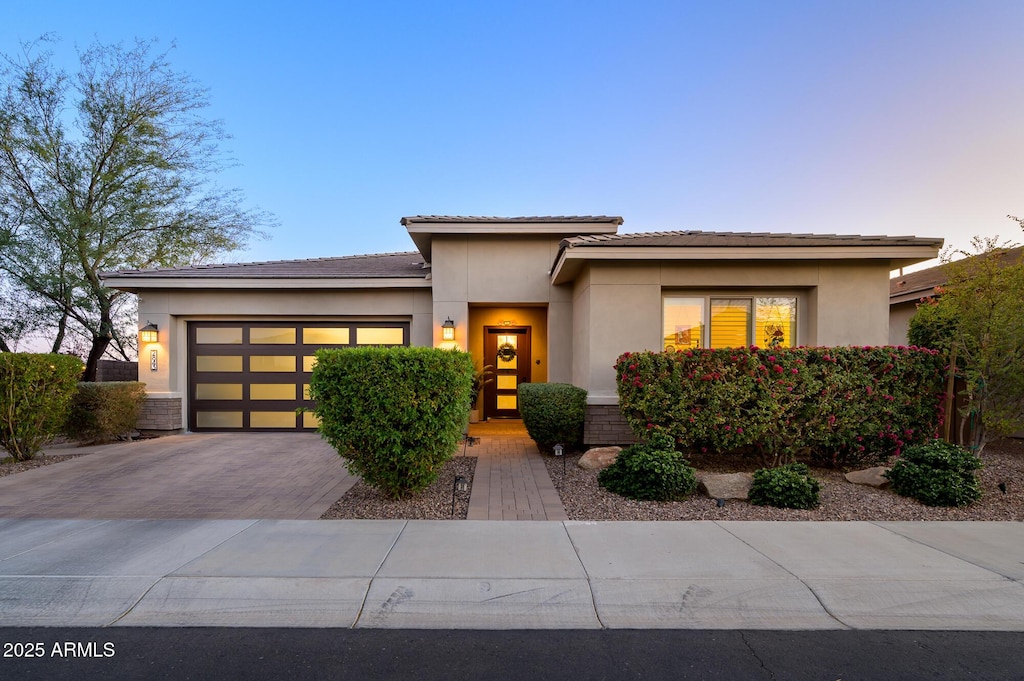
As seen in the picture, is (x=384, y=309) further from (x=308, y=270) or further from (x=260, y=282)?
(x=260, y=282)

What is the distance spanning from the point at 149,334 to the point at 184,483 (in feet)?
18.0

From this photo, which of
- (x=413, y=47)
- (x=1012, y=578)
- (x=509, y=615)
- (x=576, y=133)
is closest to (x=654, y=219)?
(x=576, y=133)

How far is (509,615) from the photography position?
3039 millimetres

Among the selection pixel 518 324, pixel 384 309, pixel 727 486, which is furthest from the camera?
pixel 518 324

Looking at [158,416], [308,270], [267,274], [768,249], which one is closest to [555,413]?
[768,249]

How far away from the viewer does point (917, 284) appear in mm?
11305

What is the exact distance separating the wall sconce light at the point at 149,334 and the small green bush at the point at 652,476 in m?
10.2

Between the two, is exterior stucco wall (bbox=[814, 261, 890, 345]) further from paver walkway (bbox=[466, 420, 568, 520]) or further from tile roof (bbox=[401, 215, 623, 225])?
paver walkway (bbox=[466, 420, 568, 520])

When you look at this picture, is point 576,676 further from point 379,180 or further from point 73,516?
point 379,180

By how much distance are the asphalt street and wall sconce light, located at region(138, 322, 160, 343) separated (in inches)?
343

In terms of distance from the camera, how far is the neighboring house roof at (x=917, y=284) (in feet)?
32.9

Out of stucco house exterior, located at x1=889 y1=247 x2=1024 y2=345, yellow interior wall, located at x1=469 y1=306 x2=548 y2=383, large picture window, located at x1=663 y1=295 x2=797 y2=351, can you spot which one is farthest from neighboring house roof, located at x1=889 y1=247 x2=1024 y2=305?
yellow interior wall, located at x1=469 y1=306 x2=548 y2=383

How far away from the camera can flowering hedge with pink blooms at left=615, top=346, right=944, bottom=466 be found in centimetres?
616

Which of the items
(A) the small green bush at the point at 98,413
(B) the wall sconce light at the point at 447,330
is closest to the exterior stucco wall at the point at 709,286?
(B) the wall sconce light at the point at 447,330
